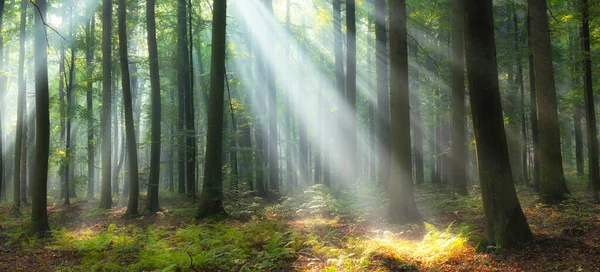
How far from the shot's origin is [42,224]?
396 inches

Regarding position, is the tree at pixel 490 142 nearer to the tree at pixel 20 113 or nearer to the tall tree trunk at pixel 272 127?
the tall tree trunk at pixel 272 127

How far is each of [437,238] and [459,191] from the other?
6865 millimetres

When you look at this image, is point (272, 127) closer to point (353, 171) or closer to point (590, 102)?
point (353, 171)

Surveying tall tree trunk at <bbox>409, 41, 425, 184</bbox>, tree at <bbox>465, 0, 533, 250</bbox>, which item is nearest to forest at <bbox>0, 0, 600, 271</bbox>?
tree at <bbox>465, 0, 533, 250</bbox>

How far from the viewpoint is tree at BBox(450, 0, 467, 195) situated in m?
12.9

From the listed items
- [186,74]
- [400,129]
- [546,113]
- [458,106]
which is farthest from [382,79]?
[186,74]

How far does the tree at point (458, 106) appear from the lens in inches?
508

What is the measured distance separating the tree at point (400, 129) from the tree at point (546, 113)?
4153 millimetres

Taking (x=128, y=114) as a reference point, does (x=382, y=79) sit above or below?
above

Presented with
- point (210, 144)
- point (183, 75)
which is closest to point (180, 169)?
point (183, 75)

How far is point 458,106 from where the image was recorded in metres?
13.0

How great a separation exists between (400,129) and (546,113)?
15.2 ft

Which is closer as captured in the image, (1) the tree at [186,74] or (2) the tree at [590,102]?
(2) the tree at [590,102]

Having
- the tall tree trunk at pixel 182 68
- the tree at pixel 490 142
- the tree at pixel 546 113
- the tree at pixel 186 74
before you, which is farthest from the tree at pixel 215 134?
the tree at pixel 546 113
